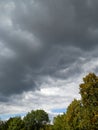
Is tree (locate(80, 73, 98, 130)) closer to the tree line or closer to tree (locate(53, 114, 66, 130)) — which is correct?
the tree line

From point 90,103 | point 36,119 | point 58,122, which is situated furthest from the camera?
point 36,119

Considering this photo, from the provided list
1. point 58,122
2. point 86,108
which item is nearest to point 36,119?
point 58,122

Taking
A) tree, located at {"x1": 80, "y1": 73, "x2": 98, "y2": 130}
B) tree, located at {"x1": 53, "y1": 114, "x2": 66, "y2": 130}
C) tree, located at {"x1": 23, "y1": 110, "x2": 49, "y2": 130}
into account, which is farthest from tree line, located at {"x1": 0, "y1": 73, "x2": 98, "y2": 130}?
tree, located at {"x1": 23, "y1": 110, "x2": 49, "y2": 130}

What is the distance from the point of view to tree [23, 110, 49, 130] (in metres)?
177

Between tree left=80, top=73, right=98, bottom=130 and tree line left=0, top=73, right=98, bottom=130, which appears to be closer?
tree left=80, top=73, right=98, bottom=130

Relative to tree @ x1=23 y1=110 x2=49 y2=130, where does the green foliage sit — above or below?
below

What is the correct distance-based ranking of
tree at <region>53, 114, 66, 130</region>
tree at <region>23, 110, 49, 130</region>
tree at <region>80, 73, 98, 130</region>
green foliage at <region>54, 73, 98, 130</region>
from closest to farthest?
tree at <region>80, 73, 98, 130</region>, green foliage at <region>54, 73, 98, 130</region>, tree at <region>53, 114, 66, 130</region>, tree at <region>23, 110, 49, 130</region>

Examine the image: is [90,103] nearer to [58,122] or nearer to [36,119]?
[58,122]

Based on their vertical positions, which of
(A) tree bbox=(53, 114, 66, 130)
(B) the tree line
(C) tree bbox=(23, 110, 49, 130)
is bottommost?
(B) the tree line

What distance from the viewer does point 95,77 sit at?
82812mm

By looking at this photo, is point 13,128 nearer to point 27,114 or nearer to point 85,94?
point 27,114

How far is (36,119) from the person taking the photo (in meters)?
180

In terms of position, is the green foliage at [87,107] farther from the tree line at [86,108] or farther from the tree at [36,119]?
the tree at [36,119]

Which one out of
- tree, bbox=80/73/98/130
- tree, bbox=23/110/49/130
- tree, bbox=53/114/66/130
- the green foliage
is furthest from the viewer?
tree, bbox=23/110/49/130
